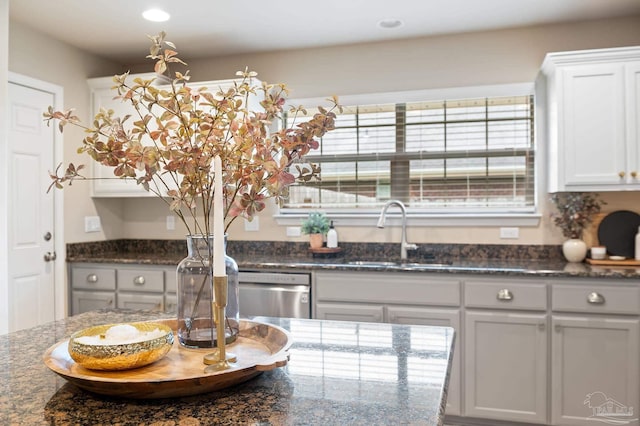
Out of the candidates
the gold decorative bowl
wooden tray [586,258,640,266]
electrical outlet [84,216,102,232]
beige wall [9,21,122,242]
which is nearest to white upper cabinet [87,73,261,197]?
beige wall [9,21,122,242]

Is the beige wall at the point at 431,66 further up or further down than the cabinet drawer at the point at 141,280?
further up

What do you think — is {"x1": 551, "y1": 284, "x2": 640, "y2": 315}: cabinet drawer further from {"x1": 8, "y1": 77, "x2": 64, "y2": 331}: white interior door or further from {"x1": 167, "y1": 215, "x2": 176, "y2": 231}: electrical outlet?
{"x1": 8, "y1": 77, "x2": 64, "y2": 331}: white interior door

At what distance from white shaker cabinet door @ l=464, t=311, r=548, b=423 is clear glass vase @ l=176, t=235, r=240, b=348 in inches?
78.4

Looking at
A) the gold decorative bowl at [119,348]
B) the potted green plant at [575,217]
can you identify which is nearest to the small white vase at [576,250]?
the potted green plant at [575,217]

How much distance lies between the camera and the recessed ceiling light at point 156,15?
3.08 meters

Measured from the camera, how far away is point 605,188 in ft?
9.68

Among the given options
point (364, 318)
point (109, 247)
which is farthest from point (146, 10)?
point (364, 318)

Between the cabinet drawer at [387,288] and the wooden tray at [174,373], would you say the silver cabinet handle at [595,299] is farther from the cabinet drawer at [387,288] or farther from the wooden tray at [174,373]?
the wooden tray at [174,373]

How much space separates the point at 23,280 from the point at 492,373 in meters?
3.06

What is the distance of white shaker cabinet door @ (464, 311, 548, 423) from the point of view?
274 cm

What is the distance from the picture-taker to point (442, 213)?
3.58m

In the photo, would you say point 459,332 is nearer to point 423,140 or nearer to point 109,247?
point 423,140

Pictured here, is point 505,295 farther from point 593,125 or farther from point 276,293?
point 276,293

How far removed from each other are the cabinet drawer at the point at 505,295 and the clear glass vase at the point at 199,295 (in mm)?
1957
